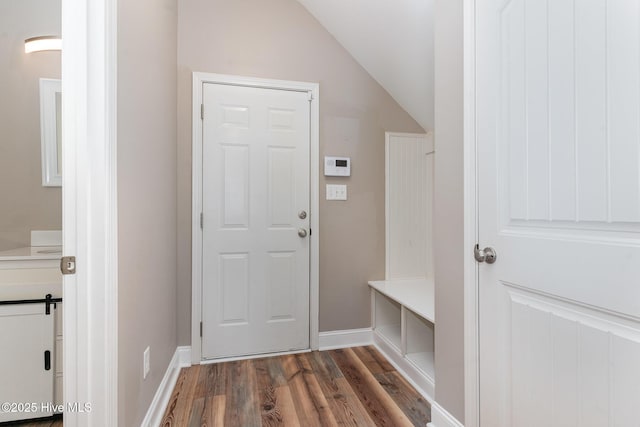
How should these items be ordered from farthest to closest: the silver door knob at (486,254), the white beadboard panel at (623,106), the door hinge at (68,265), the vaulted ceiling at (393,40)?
the vaulted ceiling at (393,40), the silver door knob at (486,254), the door hinge at (68,265), the white beadboard panel at (623,106)

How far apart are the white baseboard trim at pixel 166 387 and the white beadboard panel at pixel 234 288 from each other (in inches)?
13.4

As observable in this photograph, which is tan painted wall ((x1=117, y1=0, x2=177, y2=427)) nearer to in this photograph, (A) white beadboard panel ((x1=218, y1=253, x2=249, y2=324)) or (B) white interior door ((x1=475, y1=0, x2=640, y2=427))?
(A) white beadboard panel ((x1=218, y1=253, x2=249, y2=324))

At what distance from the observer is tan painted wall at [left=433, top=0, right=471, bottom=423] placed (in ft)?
4.39

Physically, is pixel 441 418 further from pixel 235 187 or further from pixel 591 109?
pixel 235 187

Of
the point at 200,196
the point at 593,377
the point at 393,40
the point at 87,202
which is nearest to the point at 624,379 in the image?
the point at 593,377

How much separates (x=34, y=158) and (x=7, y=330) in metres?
0.98

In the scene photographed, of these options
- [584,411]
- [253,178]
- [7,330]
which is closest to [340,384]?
[584,411]

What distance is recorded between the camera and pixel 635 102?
756 millimetres

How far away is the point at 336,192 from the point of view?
8.05 ft

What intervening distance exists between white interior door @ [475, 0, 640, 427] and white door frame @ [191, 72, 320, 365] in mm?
1340

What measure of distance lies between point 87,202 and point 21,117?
140 cm

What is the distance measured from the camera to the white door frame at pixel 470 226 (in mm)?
1248

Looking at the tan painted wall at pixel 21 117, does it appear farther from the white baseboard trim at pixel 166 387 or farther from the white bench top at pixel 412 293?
the white bench top at pixel 412 293

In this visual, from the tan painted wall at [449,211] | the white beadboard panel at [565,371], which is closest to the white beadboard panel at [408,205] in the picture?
the tan painted wall at [449,211]
